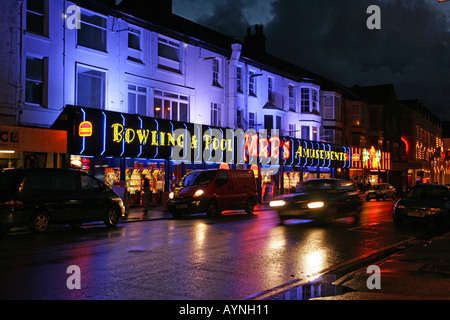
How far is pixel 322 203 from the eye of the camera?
16156 mm

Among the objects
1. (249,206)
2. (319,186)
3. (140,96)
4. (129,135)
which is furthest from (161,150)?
(319,186)

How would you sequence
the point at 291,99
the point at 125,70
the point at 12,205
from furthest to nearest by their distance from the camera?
the point at 291,99 → the point at 125,70 → the point at 12,205

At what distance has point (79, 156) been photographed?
2167 centimetres

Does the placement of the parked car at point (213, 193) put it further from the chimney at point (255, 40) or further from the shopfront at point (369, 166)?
the shopfront at point (369, 166)

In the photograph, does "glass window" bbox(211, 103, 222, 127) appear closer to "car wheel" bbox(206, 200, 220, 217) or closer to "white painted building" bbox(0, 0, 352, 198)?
"white painted building" bbox(0, 0, 352, 198)

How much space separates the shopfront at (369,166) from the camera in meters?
49.4

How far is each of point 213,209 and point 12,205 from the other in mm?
9028

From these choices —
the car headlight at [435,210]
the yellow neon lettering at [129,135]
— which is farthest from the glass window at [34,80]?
the car headlight at [435,210]

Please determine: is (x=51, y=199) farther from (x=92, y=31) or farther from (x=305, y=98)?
(x=305, y=98)

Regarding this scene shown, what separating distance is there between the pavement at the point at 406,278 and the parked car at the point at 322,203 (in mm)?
5180

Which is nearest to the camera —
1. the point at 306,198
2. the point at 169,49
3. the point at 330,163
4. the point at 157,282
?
the point at 157,282

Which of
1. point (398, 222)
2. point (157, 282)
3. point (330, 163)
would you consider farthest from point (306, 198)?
point (330, 163)
